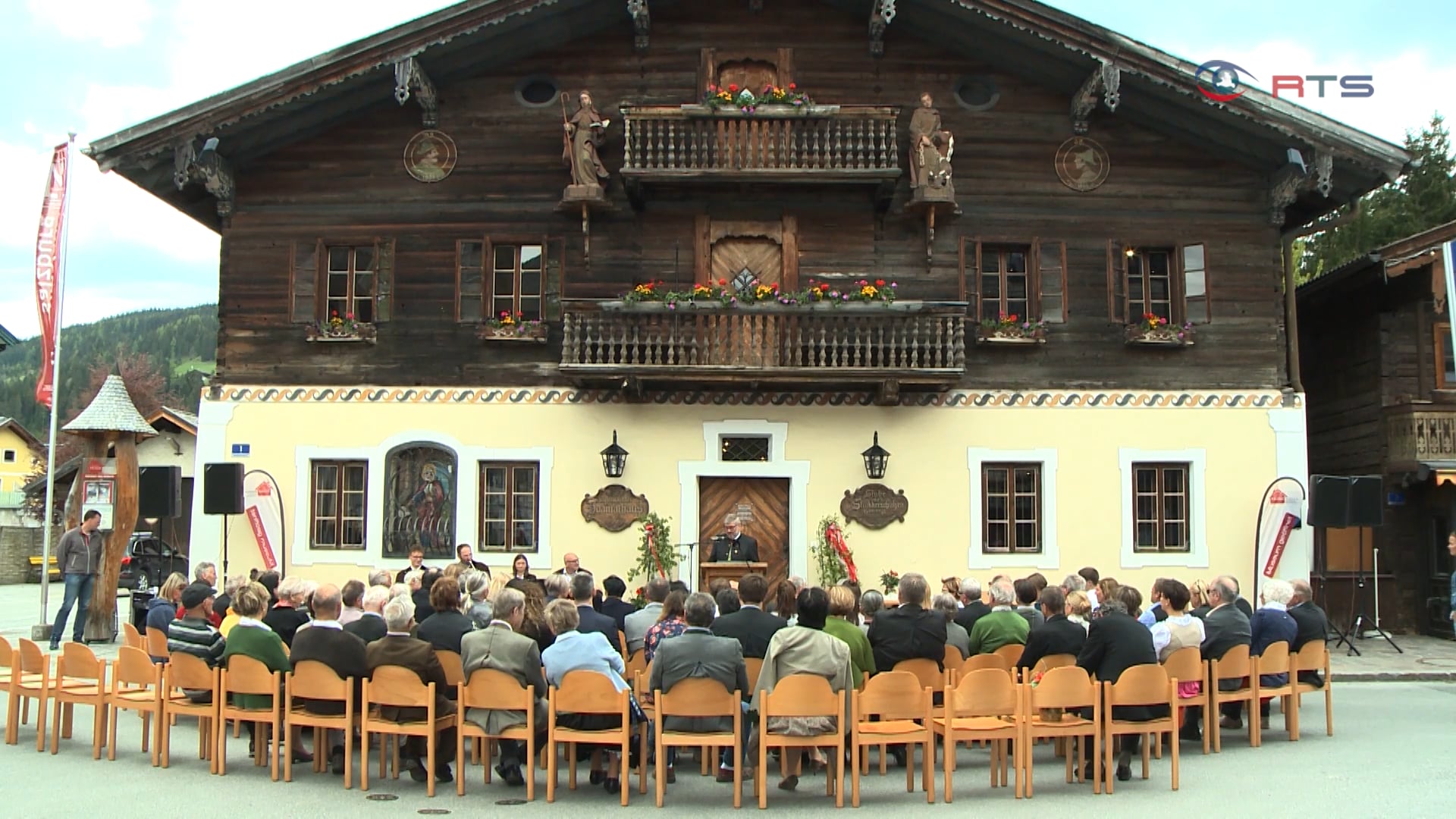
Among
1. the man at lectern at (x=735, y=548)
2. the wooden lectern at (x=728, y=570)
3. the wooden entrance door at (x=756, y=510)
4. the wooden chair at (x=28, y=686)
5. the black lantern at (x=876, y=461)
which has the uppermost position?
the black lantern at (x=876, y=461)

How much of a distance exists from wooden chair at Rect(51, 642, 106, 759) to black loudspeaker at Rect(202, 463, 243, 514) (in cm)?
682

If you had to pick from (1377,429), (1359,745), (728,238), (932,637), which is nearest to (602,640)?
(932,637)

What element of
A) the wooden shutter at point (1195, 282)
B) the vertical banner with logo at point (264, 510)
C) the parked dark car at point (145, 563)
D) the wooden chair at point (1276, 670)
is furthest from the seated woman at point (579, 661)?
the parked dark car at point (145, 563)

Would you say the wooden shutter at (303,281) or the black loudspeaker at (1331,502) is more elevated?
the wooden shutter at (303,281)

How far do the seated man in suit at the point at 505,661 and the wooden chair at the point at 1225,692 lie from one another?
5.10 m

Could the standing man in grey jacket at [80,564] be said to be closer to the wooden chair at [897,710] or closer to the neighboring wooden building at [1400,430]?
the wooden chair at [897,710]

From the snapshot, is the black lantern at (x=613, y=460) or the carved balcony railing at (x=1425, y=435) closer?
the black lantern at (x=613, y=460)

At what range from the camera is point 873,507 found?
17.6m

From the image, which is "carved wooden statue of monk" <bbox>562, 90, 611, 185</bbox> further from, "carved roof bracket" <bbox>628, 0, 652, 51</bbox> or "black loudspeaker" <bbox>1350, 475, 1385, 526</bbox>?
"black loudspeaker" <bbox>1350, 475, 1385, 526</bbox>

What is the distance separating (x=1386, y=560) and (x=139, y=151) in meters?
18.8

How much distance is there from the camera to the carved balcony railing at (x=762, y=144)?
17219 mm

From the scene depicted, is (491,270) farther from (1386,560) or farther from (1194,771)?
(1386,560)

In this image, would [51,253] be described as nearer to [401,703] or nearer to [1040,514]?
[401,703]

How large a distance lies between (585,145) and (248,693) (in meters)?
10.3
